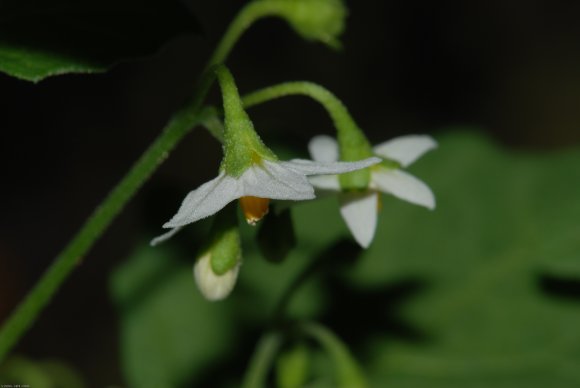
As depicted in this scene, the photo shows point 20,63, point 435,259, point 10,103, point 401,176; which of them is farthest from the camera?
point 10,103

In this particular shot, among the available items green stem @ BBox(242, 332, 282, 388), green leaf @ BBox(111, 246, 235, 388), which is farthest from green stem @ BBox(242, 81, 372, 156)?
green leaf @ BBox(111, 246, 235, 388)

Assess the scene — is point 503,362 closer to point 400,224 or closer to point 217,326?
point 400,224

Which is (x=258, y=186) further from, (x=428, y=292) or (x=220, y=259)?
(x=428, y=292)

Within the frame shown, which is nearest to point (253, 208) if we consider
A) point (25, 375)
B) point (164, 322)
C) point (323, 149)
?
point (323, 149)

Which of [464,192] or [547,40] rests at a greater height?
[547,40]

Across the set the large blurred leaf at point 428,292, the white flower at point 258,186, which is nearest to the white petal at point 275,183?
the white flower at point 258,186

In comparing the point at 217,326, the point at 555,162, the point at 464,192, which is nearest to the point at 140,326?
the point at 217,326

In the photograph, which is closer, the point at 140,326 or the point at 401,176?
the point at 401,176

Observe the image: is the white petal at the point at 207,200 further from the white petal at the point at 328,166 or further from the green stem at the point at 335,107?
the green stem at the point at 335,107
